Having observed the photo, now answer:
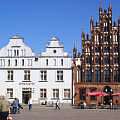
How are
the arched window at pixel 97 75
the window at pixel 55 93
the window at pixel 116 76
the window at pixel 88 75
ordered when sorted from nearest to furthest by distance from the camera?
the window at pixel 55 93, the window at pixel 116 76, the arched window at pixel 97 75, the window at pixel 88 75

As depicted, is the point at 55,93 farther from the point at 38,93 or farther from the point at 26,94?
the point at 26,94

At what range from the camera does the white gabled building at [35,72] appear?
6109 centimetres

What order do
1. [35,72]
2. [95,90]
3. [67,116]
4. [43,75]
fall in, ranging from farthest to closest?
[35,72] < [43,75] < [95,90] < [67,116]

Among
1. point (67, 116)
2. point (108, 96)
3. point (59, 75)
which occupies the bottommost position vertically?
point (67, 116)

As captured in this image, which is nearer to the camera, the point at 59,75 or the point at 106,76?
the point at 59,75

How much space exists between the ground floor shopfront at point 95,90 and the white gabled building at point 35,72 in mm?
1335

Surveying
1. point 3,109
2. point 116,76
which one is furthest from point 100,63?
point 3,109

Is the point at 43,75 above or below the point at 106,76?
above

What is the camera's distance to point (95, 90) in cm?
6116

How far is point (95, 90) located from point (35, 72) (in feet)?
31.8

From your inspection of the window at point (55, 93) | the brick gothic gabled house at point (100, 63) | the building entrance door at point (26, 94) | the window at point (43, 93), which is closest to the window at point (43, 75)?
the window at point (43, 93)

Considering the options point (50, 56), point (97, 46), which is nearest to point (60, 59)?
point (50, 56)

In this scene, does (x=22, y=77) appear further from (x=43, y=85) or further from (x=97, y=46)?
(x=97, y=46)

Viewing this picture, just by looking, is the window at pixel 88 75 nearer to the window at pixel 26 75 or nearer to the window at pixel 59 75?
the window at pixel 59 75
